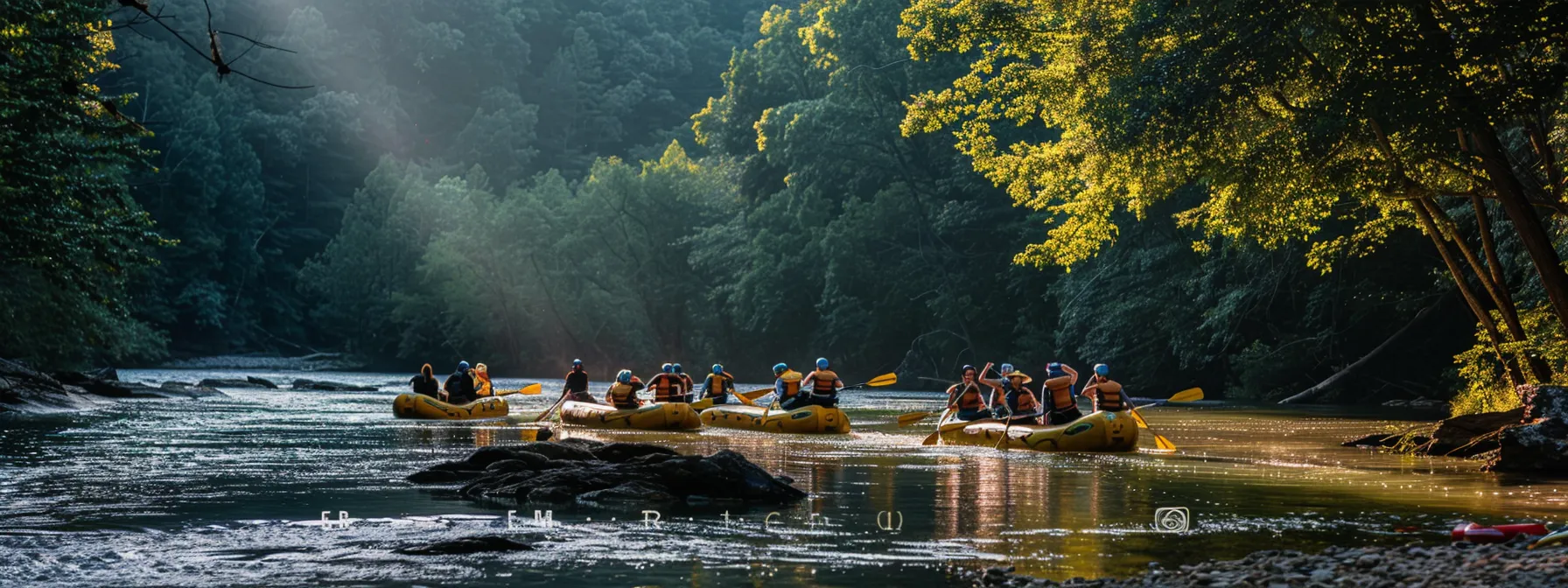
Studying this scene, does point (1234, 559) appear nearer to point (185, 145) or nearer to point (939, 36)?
point (939, 36)

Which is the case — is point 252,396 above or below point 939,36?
below

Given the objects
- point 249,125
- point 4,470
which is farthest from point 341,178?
point 4,470

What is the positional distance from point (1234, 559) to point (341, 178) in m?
78.1

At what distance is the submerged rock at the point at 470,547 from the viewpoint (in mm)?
9797

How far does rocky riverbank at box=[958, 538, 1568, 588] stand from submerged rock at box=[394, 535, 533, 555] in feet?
9.76

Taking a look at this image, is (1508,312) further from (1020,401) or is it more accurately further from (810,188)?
(810,188)

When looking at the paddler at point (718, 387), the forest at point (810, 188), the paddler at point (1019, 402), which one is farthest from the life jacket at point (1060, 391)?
the paddler at point (718, 387)

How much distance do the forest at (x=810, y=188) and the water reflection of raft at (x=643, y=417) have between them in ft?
27.2

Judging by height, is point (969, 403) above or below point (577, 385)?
below

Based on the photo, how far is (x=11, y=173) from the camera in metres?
23.2

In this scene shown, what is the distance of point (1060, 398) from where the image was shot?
67.5 ft

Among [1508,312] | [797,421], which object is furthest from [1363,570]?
[797,421]

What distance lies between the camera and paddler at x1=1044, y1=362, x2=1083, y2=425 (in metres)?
20.5

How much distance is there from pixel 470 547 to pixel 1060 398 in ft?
39.9
